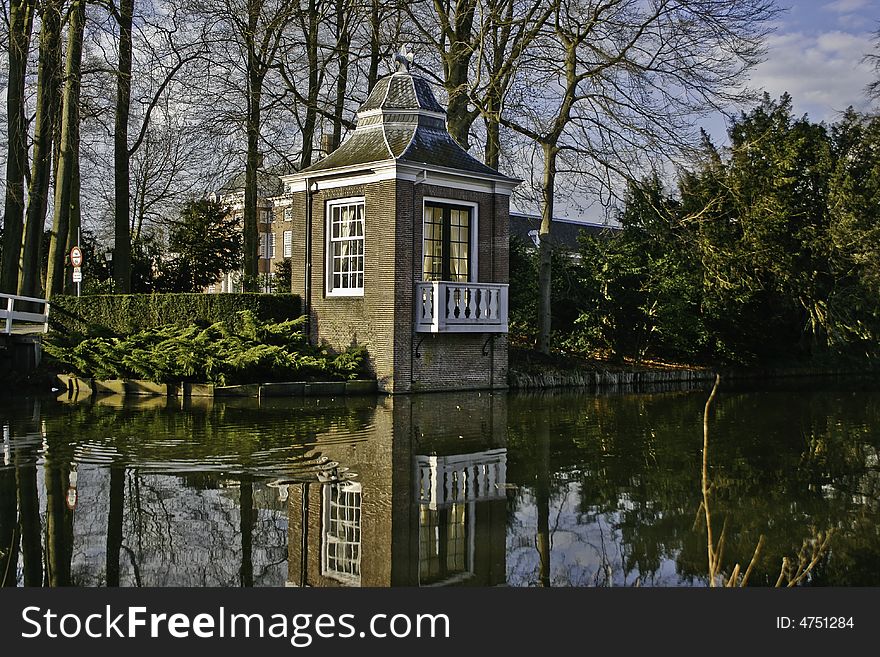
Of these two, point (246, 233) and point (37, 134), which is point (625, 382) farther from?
point (37, 134)

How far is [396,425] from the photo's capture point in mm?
13742

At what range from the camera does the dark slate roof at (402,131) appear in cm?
1956

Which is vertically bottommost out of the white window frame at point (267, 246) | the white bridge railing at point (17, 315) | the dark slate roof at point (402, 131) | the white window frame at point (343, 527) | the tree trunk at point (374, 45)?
the white window frame at point (343, 527)

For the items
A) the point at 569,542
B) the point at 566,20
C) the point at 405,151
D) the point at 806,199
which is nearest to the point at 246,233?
the point at 405,151

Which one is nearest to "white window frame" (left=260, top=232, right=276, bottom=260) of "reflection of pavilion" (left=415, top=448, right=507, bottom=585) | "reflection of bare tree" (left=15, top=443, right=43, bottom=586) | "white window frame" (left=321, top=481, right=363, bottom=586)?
"reflection of bare tree" (left=15, top=443, right=43, bottom=586)

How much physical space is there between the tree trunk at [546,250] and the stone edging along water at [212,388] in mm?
7682

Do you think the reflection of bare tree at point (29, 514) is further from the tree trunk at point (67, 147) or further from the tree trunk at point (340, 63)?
the tree trunk at point (340, 63)

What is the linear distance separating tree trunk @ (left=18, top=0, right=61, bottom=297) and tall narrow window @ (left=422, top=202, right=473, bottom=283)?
32.0 feet

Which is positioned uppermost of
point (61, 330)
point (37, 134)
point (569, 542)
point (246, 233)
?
point (37, 134)

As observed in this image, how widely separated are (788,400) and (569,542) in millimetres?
14561

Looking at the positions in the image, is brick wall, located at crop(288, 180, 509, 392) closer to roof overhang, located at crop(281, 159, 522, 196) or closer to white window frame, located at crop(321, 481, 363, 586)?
roof overhang, located at crop(281, 159, 522, 196)

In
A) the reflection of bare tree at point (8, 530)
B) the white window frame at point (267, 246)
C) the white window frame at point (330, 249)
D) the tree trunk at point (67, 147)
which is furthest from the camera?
the white window frame at point (267, 246)

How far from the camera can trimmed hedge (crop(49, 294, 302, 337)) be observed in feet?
66.1

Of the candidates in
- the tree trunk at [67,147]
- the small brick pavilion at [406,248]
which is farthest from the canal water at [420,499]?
the tree trunk at [67,147]
